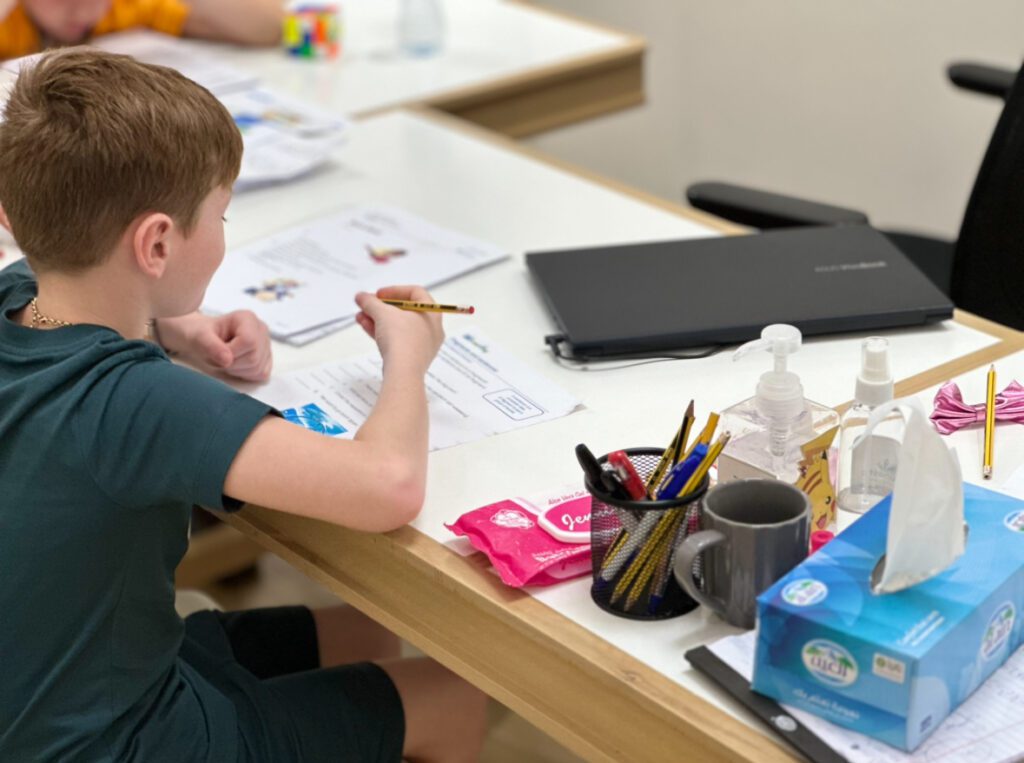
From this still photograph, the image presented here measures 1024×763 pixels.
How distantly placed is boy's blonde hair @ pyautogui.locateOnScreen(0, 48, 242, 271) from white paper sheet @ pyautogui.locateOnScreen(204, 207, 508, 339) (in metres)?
0.38

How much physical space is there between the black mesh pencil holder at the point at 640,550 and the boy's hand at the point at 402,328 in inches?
11.8

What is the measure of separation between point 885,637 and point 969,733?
0.09 metres

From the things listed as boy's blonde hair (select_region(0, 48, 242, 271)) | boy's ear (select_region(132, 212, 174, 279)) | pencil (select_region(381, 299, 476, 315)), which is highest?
boy's blonde hair (select_region(0, 48, 242, 271))

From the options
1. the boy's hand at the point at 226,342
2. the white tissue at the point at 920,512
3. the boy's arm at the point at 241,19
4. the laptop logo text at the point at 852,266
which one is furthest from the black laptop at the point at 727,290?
the boy's arm at the point at 241,19

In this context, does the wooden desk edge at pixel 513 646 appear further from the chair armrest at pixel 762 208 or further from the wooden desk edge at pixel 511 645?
the chair armrest at pixel 762 208

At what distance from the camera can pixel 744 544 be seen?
0.91 m

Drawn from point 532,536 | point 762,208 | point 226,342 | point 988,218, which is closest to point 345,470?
point 532,536

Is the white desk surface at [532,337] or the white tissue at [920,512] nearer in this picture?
the white tissue at [920,512]

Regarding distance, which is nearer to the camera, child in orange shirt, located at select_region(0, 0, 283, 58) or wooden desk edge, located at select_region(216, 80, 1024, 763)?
wooden desk edge, located at select_region(216, 80, 1024, 763)

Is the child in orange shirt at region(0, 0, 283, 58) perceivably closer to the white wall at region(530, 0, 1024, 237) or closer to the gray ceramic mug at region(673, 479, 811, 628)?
the white wall at region(530, 0, 1024, 237)

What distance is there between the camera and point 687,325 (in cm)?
138

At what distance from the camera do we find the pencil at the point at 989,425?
1133mm

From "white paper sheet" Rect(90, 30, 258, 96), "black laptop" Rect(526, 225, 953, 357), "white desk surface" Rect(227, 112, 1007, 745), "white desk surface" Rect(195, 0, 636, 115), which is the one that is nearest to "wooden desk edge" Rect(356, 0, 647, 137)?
"white desk surface" Rect(195, 0, 636, 115)

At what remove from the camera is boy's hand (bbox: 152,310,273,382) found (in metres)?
1.35
